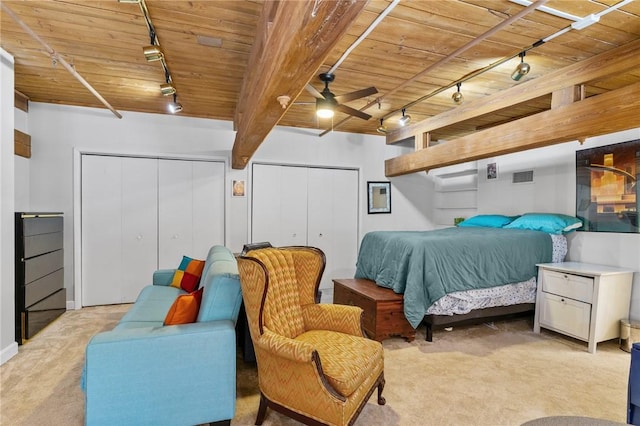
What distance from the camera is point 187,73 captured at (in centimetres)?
320

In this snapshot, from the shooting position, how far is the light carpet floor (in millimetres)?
2047

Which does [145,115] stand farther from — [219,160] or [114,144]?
[219,160]

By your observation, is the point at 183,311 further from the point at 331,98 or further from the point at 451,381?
the point at 331,98

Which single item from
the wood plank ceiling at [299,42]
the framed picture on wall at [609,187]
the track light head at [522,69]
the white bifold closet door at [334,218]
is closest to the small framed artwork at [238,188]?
the white bifold closet door at [334,218]

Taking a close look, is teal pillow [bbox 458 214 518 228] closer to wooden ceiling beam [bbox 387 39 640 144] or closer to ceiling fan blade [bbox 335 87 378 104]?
wooden ceiling beam [bbox 387 39 640 144]

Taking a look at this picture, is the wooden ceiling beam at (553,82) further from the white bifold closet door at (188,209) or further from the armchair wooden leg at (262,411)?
the armchair wooden leg at (262,411)

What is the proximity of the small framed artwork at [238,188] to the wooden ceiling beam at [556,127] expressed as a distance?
2.79 meters

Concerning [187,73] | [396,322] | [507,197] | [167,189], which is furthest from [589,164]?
[167,189]

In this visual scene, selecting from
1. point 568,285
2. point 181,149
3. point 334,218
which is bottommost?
point 568,285

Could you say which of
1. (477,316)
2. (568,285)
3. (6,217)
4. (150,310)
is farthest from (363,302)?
(6,217)

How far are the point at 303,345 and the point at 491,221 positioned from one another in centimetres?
379

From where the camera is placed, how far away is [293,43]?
1397 millimetres

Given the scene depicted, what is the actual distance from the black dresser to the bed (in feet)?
11.4

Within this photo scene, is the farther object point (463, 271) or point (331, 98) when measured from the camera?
point (463, 271)
